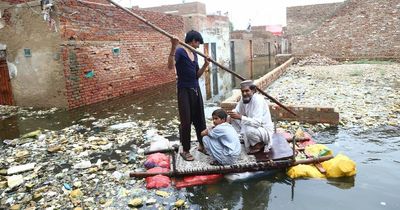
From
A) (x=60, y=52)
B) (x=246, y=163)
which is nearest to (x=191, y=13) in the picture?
(x=60, y=52)

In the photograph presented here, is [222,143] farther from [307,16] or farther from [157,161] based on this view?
[307,16]

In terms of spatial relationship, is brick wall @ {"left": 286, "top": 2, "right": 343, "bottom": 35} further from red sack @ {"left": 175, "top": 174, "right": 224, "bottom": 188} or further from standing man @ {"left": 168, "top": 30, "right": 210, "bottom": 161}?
red sack @ {"left": 175, "top": 174, "right": 224, "bottom": 188}

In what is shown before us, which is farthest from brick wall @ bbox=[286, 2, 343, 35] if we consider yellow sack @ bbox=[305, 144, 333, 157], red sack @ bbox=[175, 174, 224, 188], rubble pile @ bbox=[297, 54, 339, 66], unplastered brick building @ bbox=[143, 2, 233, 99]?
red sack @ bbox=[175, 174, 224, 188]

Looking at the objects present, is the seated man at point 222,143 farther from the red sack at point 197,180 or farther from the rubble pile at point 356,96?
the rubble pile at point 356,96

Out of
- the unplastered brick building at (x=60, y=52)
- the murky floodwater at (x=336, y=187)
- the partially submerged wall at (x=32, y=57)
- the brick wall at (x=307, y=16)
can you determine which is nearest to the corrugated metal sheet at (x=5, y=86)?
the unplastered brick building at (x=60, y=52)

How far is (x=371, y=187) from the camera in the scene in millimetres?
3777

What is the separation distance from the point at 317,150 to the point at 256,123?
1153mm

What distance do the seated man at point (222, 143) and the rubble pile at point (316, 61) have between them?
53.8ft

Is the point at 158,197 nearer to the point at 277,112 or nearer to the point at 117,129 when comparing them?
the point at 117,129

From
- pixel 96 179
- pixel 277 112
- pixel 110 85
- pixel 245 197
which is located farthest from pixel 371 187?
pixel 110 85

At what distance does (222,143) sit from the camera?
13.6 ft

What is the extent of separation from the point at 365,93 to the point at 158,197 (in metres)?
7.56

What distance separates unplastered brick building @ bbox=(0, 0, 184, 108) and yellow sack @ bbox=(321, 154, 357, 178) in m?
7.25

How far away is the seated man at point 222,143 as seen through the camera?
4.10 metres
